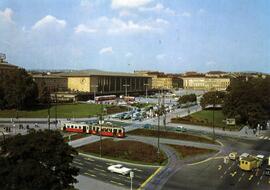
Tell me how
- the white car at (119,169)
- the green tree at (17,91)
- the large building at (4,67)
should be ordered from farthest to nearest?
1. the large building at (4,67)
2. the green tree at (17,91)
3. the white car at (119,169)

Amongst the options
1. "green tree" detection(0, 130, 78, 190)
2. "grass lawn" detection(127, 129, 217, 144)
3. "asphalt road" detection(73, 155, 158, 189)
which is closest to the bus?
"grass lawn" detection(127, 129, 217, 144)

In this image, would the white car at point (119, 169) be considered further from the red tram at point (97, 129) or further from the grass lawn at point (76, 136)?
the grass lawn at point (76, 136)

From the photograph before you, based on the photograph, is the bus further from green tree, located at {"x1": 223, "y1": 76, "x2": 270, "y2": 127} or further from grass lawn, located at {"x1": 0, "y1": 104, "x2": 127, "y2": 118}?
green tree, located at {"x1": 223, "y1": 76, "x2": 270, "y2": 127}

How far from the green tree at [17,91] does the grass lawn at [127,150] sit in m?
53.7

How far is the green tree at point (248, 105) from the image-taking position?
8144 centimetres

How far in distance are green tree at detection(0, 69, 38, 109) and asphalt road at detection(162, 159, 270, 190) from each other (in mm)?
73777

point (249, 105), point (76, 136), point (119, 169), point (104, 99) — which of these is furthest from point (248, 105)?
point (104, 99)

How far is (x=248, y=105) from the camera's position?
82562mm

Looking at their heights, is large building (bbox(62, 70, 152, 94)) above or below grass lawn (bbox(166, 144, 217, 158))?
above

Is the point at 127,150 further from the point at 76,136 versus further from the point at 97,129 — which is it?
the point at 76,136

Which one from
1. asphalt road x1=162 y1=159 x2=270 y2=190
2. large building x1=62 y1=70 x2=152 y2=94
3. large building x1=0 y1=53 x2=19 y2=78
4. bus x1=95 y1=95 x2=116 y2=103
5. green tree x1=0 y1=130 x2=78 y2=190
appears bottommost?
asphalt road x1=162 y1=159 x2=270 y2=190

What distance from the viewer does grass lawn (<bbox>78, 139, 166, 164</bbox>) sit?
4978 cm

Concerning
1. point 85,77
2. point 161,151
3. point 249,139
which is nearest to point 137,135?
point 161,151

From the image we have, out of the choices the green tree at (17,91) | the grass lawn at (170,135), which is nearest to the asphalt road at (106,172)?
the grass lawn at (170,135)
